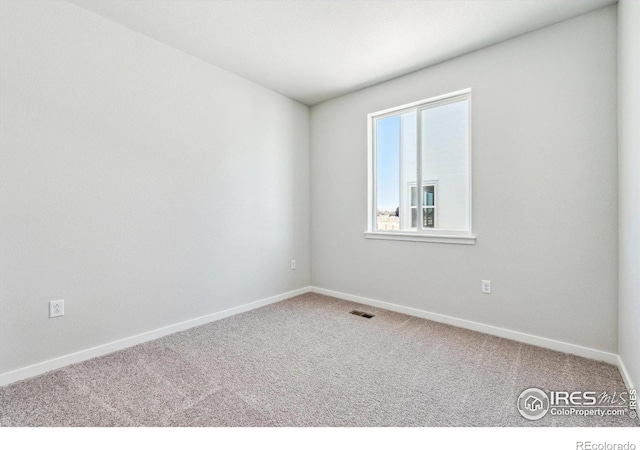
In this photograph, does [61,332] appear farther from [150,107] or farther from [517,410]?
[517,410]

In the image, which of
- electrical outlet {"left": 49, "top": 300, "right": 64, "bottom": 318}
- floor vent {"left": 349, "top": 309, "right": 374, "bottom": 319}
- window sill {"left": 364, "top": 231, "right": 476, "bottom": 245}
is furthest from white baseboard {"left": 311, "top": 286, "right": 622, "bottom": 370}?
electrical outlet {"left": 49, "top": 300, "right": 64, "bottom": 318}

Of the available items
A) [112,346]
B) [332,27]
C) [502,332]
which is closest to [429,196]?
[502,332]

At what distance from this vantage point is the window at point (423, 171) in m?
3.04

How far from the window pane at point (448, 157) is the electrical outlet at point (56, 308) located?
3251 millimetres

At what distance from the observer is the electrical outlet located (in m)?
2.09

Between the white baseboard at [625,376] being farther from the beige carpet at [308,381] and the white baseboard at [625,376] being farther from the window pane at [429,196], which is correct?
the window pane at [429,196]

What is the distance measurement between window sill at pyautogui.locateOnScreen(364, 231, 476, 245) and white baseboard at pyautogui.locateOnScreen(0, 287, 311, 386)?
153 centimetres

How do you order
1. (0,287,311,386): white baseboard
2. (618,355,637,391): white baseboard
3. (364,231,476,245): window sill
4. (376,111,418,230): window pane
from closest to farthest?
(618,355,637,391): white baseboard, (0,287,311,386): white baseboard, (364,231,476,245): window sill, (376,111,418,230): window pane

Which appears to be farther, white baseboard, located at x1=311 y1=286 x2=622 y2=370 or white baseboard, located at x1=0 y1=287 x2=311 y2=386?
white baseboard, located at x1=311 y1=286 x2=622 y2=370

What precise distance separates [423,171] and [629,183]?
5.38 feet

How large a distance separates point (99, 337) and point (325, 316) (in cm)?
195

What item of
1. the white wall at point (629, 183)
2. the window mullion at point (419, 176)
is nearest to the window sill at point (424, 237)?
the window mullion at point (419, 176)

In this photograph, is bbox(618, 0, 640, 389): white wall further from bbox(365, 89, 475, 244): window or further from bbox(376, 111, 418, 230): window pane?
bbox(376, 111, 418, 230): window pane

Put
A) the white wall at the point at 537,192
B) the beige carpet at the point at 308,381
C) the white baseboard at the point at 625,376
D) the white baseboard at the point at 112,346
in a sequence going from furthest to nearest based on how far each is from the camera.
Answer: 1. the white wall at the point at 537,192
2. the white baseboard at the point at 112,346
3. the white baseboard at the point at 625,376
4. the beige carpet at the point at 308,381
